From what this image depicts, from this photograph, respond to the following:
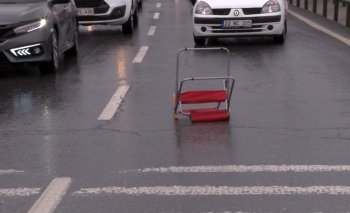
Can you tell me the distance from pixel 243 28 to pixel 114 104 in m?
6.48

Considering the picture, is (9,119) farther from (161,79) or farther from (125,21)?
(125,21)

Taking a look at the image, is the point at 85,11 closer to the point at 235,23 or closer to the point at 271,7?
the point at 235,23

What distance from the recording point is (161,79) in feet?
39.3

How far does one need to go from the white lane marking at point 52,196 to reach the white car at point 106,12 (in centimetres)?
1281

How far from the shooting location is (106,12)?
752 inches

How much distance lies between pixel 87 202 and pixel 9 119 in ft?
11.9

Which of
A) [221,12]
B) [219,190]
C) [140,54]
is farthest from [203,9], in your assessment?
[219,190]

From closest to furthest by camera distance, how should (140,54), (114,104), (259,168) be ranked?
(259,168) < (114,104) < (140,54)

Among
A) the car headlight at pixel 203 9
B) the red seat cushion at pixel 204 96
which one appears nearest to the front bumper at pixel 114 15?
the car headlight at pixel 203 9

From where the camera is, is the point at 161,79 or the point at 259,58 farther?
the point at 259,58

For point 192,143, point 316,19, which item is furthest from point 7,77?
point 316,19

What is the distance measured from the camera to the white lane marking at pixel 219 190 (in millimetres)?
5997

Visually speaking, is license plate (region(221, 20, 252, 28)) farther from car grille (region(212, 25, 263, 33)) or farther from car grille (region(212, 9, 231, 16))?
car grille (region(212, 9, 231, 16))

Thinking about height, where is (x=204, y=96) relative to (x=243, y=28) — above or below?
above
